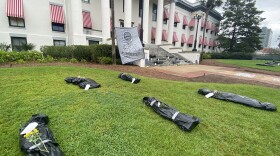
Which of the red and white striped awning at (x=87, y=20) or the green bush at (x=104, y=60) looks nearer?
the green bush at (x=104, y=60)

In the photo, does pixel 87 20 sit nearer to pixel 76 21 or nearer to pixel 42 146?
pixel 76 21

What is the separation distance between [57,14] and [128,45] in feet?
30.8

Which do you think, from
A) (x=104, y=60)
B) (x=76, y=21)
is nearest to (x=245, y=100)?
(x=104, y=60)

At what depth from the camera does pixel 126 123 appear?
2.87 metres

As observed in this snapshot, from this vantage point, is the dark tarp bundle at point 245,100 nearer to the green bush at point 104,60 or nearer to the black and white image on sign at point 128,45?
the black and white image on sign at point 128,45

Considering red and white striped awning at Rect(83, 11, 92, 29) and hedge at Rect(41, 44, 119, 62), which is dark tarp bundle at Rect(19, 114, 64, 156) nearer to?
hedge at Rect(41, 44, 119, 62)

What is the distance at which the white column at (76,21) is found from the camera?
45.3 feet

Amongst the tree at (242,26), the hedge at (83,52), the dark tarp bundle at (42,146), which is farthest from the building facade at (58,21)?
the tree at (242,26)

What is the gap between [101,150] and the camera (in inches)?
85.0

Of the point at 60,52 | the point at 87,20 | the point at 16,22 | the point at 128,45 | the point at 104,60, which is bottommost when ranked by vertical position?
the point at 104,60

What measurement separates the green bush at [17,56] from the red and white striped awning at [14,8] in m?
6.59

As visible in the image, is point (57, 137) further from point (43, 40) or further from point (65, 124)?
point (43, 40)

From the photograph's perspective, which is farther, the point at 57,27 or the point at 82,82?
the point at 57,27

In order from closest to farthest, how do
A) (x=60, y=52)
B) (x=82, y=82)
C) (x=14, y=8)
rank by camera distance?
1. (x=82, y=82)
2. (x=60, y=52)
3. (x=14, y=8)
